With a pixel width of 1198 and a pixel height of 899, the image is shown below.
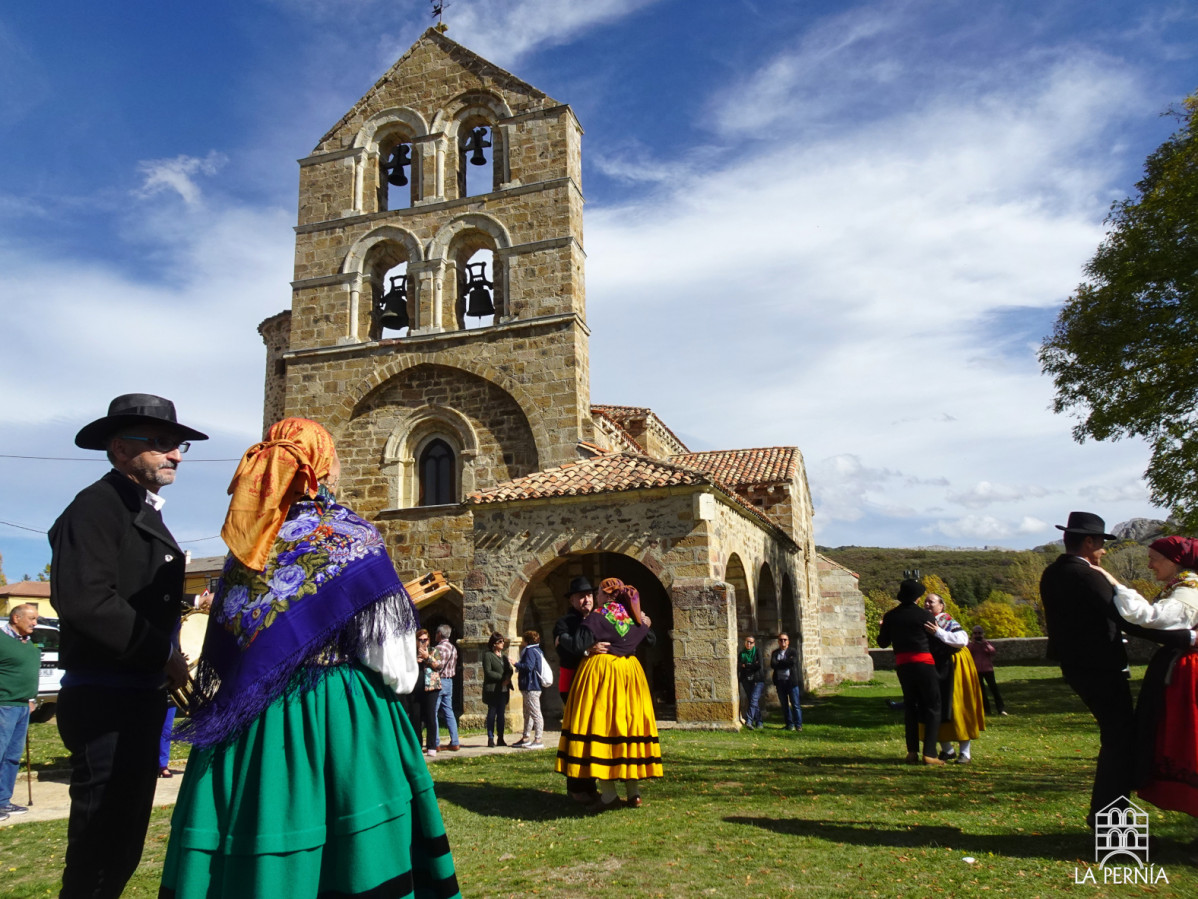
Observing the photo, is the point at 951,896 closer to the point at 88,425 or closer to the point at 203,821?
the point at 203,821

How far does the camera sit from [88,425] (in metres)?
3.32

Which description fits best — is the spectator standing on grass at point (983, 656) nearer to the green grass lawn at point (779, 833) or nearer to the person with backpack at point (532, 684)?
the green grass lawn at point (779, 833)

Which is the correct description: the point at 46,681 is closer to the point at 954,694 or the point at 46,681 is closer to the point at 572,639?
the point at 572,639

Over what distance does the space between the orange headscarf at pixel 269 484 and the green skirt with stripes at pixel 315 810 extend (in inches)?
20.3

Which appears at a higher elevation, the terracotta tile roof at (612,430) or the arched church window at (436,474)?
the terracotta tile roof at (612,430)

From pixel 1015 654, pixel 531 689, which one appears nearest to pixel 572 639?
pixel 531 689

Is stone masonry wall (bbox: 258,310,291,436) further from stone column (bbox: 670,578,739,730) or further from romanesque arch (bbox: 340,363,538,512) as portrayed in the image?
stone column (bbox: 670,578,739,730)

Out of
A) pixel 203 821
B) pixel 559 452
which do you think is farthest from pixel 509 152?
pixel 203 821

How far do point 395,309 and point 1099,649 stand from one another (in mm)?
14667

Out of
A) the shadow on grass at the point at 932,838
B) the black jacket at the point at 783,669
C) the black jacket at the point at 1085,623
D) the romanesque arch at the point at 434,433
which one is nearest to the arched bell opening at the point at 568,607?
the black jacket at the point at 783,669

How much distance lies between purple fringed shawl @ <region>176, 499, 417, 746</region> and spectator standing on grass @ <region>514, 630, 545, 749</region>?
8276 mm

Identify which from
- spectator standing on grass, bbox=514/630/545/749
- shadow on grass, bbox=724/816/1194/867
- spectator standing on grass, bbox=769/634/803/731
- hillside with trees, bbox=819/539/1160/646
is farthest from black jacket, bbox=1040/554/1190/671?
hillside with trees, bbox=819/539/1160/646

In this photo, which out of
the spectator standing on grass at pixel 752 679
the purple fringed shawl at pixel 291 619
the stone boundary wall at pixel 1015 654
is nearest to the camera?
the purple fringed shawl at pixel 291 619

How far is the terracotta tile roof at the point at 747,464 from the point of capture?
20906mm
